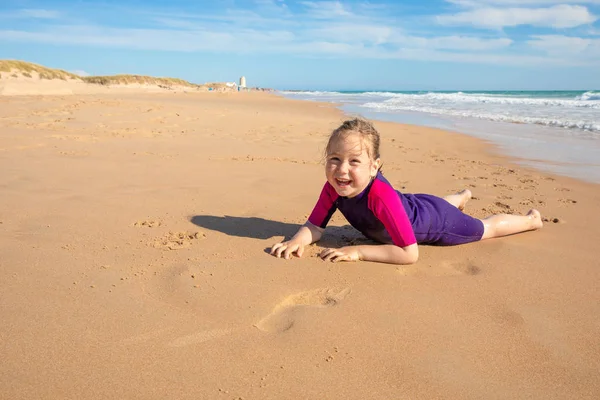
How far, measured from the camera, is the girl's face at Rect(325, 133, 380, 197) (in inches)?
101

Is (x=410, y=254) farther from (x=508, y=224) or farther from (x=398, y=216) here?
(x=508, y=224)

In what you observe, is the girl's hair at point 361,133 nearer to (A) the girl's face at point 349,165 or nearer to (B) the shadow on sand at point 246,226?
(A) the girl's face at point 349,165

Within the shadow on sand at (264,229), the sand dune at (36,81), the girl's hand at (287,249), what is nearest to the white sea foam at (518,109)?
the shadow on sand at (264,229)

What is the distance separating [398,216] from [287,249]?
0.68 metres

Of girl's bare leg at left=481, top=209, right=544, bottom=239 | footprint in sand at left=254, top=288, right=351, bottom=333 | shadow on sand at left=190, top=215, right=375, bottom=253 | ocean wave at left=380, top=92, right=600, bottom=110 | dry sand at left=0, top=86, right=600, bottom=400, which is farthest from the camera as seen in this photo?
ocean wave at left=380, top=92, right=600, bottom=110

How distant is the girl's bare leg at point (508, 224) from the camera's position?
3.11 meters

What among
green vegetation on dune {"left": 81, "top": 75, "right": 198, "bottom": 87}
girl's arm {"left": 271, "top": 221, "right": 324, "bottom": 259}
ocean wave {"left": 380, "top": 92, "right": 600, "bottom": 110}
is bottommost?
girl's arm {"left": 271, "top": 221, "right": 324, "bottom": 259}

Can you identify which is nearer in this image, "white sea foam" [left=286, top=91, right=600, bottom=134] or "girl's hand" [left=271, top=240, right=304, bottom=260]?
"girl's hand" [left=271, top=240, right=304, bottom=260]

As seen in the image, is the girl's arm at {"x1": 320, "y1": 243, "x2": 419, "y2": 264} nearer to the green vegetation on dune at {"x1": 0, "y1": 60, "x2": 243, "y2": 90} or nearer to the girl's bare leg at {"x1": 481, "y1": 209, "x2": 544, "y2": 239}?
the girl's bare leg at {"x1": 481, "y1": 209, "x2": 544, "y2": 239}

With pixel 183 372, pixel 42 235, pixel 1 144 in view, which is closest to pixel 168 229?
pixel 42 235

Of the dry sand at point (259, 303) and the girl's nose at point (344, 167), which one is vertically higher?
the girl's nose at point (344, 167)

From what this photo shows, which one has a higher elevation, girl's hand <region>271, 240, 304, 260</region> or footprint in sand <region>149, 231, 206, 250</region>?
girl's hand <region>271, 240, 304, 260</region>

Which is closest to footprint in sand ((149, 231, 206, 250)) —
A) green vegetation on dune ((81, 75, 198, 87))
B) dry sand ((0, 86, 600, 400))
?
dry sand ((0, 86, 600, 400))

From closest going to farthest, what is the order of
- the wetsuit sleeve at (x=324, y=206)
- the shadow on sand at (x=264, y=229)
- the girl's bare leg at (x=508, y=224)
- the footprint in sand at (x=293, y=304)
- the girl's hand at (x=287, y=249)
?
the footprint in sand at (x=293, y=304), the girl's hand at (x=287, y=249), the wetsuit sleeve at (x=324, y=206), the shadow on sand at (x=264, y=229), the girl's bare leg at (x=508, y=224)
